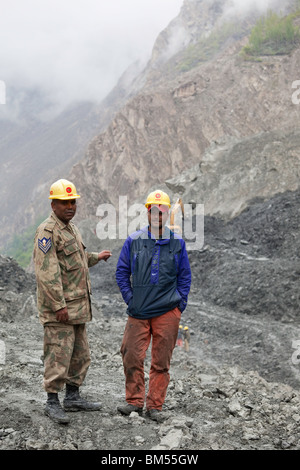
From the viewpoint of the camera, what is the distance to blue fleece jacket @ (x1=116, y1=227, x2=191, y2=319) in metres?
3.86

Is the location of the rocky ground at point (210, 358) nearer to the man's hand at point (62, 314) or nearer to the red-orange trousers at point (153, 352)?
the red-orange trousers at point (153, 352)

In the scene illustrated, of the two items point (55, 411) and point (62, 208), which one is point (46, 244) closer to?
point (62, 208)

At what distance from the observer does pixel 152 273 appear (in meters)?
3.86

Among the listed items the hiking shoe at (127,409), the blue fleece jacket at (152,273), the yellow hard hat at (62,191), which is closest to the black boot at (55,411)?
the hiking shoe at (127,409)

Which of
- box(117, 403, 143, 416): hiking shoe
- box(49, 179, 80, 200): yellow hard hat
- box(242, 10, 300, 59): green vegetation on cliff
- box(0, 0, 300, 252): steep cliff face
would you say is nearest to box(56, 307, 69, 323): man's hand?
box(49, 179, 80, 200): yellow hard hat

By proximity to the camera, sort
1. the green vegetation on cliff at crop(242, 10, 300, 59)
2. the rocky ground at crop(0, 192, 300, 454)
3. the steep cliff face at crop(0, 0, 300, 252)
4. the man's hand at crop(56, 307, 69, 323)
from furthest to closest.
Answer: the green vegetation on cliff at crop(242, 10, 300, 59) < the steep cliff face at crop(0, 0, 300, 252) < the man's hand at crop(56, 307, 69, 323) < the rocky ground at crop(0, 192, 300, 454)

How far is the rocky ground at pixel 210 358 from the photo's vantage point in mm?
3475

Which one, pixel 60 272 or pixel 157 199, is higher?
pixel 157 199

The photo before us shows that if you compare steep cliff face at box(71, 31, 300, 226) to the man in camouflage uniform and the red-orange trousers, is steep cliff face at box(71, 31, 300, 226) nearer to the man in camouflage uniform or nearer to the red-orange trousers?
the red-orange trousers

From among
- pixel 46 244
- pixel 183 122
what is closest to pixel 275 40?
pixel 183 122

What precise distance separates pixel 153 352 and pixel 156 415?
1.59ft

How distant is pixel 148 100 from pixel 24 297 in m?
36.8

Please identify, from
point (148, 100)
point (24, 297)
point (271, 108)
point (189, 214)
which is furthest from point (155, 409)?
point (148, 100)

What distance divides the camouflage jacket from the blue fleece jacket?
0.34m
